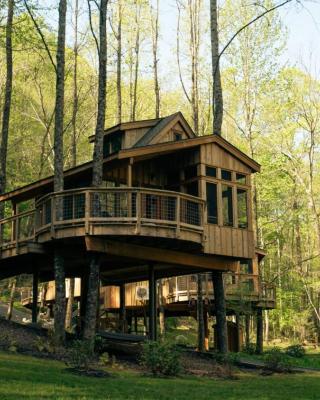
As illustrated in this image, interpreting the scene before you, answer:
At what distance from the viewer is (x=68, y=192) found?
16.7 metres

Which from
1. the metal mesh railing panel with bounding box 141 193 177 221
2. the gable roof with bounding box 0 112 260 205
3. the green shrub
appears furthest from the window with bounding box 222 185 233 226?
the green shrub

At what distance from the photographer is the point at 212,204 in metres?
19.6

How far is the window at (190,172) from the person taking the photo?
19.9 metres

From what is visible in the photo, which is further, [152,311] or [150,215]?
[152,311]

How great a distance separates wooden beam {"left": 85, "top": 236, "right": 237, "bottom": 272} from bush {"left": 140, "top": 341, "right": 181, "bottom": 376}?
3678mm

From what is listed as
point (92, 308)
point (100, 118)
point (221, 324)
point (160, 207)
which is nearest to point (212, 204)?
point (160, 207)

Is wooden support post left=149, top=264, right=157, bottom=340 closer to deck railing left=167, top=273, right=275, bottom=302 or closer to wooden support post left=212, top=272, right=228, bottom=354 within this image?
wooden support post left=212, top=272, right=228, bottom=354

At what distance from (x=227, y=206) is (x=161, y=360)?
302 inches

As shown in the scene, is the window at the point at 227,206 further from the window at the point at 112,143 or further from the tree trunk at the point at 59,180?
the tree trunk at the point at 59,180

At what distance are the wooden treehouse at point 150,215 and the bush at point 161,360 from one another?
340 cm

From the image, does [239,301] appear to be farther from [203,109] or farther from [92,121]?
[92,121]

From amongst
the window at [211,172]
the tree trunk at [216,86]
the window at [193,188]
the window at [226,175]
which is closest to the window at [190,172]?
the window at [193,188]

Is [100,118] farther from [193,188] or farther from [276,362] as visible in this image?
[276,362]

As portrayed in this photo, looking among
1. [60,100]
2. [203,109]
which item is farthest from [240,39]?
[60,100]
